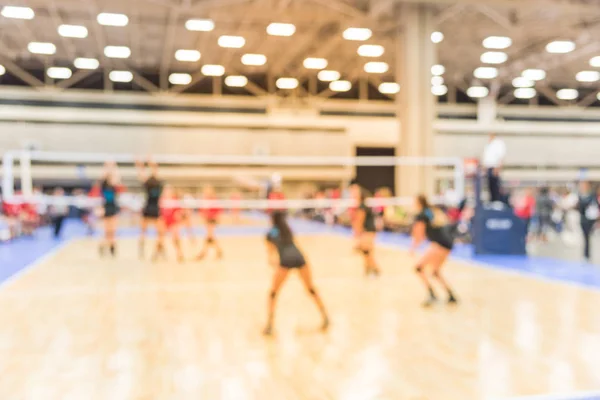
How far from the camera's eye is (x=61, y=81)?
93.2 ft

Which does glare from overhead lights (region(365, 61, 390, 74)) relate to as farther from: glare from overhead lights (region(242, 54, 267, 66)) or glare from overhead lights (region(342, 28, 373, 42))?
glare from overhead lights (region(342, 28, 373, 42))

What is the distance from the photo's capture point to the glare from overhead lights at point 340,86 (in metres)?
31.8

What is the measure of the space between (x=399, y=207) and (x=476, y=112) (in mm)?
14359

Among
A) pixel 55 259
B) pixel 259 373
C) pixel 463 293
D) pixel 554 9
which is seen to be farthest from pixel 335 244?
pixel 259 373

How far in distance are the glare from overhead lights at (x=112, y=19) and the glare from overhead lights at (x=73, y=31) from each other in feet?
4.36

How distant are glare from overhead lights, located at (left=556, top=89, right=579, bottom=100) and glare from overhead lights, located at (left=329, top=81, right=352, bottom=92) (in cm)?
1197

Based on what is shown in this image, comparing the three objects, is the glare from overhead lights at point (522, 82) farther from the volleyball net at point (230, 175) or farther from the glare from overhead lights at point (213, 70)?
the glare from overhead lights at point (213, 70)

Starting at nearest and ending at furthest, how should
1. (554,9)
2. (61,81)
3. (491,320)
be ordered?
(491,320)
(554,9)
(61,81)

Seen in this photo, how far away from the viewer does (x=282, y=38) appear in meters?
23.5

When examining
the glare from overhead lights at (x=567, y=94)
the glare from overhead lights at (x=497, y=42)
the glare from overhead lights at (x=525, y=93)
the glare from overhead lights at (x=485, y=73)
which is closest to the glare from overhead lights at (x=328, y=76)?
the glare from overhead lights at (x=485, y=73)

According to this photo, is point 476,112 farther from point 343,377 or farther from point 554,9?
point 343,377

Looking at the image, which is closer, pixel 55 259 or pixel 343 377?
pixel 343 377

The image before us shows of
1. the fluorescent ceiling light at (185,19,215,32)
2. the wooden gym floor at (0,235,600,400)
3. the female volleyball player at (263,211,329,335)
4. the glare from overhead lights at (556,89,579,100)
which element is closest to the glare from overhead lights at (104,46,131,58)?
the fluorescent ceiling light at (185,19,215,32)

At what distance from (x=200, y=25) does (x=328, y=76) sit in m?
10.7
